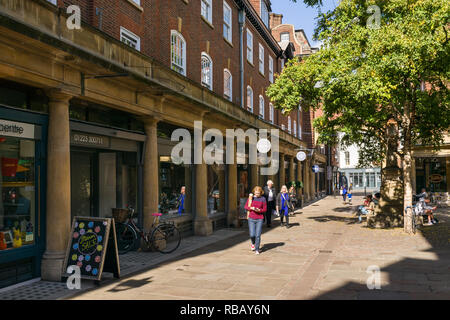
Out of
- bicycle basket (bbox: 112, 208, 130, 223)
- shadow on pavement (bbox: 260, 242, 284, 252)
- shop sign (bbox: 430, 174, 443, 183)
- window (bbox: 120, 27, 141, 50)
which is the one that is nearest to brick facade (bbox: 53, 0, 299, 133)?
window (bbox: 120, 27, 141, 50)

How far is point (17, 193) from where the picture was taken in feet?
27.5

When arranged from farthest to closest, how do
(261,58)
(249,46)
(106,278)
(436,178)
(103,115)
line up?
(436,178), (261,58), (249,46), (103,115), (106,278)

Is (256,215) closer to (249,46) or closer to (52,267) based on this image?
(52,267)

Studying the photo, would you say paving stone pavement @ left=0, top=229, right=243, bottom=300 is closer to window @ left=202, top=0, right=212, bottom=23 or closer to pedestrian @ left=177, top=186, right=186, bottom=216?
pedestrian @ left=177, top=186, right=186, bottom=216

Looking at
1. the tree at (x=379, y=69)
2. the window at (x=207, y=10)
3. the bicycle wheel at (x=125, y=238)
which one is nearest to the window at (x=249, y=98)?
the tree at (x=379, y=69)

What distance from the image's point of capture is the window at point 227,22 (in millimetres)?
20391

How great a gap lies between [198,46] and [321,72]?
16.4ft

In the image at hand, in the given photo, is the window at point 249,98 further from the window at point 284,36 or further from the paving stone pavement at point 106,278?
the window at point 284,36

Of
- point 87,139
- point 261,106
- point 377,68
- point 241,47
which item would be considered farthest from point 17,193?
point 261,106

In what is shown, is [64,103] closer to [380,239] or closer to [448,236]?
[380,239]

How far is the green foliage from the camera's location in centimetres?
1295

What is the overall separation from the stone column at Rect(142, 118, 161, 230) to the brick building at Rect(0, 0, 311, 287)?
0.10 feet

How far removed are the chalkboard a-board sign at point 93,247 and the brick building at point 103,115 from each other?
33 centimetres

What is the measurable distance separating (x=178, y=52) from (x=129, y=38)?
3.27 meters
